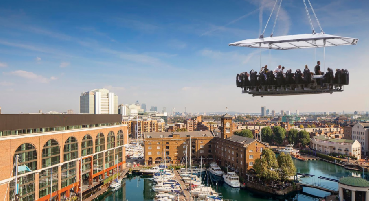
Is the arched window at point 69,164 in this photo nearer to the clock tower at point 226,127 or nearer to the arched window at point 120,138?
the arched window at point 120,138

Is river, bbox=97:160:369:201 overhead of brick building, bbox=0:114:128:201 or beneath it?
beneath

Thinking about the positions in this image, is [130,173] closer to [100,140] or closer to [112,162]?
[112,162]

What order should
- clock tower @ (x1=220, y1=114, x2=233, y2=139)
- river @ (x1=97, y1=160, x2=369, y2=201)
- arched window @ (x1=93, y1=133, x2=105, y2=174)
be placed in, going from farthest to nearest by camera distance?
1. clock tower @ (x1=220, y1=114, x2=233, y2=139)
2. arched window @ (x1=93, y1=133, x2=105, y2=174)
3. river @ (x1=97, y1=160, x2=369, y2=201)

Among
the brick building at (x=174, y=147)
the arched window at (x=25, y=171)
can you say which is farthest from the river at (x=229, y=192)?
the arched window at (x=25, y=171)

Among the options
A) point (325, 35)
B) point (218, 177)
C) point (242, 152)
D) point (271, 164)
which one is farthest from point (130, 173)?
point (325, 35)

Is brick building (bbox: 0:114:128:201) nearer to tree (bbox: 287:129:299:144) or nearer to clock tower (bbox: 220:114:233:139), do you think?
clock tower (bbox: 220:114:233:139)

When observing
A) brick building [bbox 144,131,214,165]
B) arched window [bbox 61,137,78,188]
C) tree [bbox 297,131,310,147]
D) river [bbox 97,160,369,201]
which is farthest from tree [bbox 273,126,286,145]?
arched window [bbox 61,137,78,188]

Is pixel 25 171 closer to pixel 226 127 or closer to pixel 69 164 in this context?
pixel 69 164

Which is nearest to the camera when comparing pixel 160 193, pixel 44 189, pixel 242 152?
pixel 44 189
